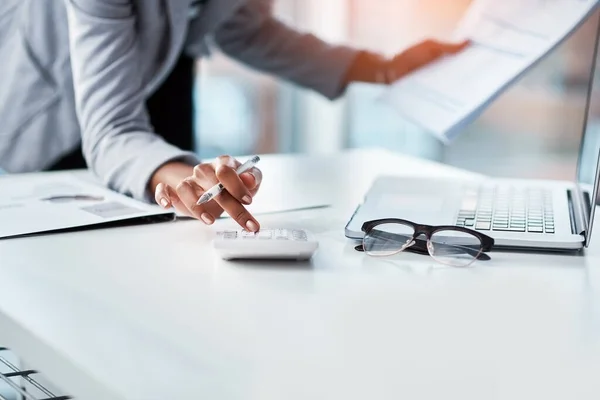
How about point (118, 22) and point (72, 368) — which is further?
point (118, 22)

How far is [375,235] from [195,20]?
70 centimetres

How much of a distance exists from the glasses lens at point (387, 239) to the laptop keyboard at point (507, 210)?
3.1 inches

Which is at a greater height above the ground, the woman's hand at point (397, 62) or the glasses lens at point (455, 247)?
the woman's hand at point (397, 62)

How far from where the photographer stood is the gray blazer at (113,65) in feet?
3.58

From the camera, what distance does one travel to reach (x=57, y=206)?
944 millimetres

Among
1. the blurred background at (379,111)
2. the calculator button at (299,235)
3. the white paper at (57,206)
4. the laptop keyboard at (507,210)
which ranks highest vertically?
the calculator button at (299,235)

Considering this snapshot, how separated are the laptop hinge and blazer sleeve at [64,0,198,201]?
1.66ft

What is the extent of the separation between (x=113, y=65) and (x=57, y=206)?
25 cm

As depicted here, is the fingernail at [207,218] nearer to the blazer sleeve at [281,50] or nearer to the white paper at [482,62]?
the white paper at [482,62]

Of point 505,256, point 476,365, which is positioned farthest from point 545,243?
point 476,365

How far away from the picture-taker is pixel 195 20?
1.36 m

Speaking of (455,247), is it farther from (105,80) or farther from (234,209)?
(105,80)

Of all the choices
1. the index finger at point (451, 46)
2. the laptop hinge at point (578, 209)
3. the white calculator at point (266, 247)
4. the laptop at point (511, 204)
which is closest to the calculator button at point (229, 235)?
the white calculator at point (266, 247)

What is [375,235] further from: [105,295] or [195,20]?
[195,20]
